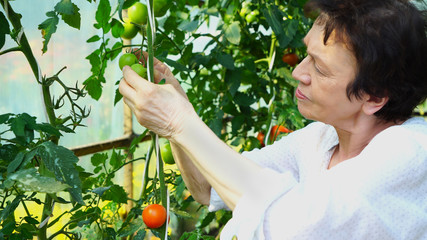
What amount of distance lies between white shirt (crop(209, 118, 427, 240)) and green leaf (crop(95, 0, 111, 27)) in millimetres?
559

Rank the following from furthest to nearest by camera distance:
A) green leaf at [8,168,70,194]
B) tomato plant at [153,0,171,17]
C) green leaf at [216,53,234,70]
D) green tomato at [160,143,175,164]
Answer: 1. green leaf at [216,53,234,70]
2. green tomato at [160,143,175,164]
3. tomato plant at [153,0,171,17]
4. green leaf at [8,168,70,194]

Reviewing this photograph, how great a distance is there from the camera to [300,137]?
1.24 meters

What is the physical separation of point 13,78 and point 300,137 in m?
1.11

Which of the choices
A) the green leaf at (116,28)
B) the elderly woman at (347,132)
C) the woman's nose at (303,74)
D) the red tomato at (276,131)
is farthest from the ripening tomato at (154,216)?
the red tomato at (276,131)

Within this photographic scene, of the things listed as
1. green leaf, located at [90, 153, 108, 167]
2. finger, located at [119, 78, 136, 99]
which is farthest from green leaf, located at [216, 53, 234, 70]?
finger, located at [119, 78, 136, 99]

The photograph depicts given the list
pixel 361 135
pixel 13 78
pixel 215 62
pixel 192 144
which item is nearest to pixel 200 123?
pixel 192 144

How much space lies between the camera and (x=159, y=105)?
3.12 feet

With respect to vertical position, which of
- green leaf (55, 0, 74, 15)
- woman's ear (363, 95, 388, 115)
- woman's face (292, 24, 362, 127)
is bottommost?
woman's ear (363, 95, 388, 115)

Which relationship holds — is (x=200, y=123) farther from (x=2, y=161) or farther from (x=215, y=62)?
(x=215, y=62)

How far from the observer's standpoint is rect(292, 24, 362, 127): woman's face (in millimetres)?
985

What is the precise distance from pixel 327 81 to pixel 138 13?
0.46m

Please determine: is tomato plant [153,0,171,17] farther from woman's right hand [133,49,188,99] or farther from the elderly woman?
the elderly woman

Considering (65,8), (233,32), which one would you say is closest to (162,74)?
(65,8)

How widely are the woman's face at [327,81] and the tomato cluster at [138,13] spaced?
38 cm
